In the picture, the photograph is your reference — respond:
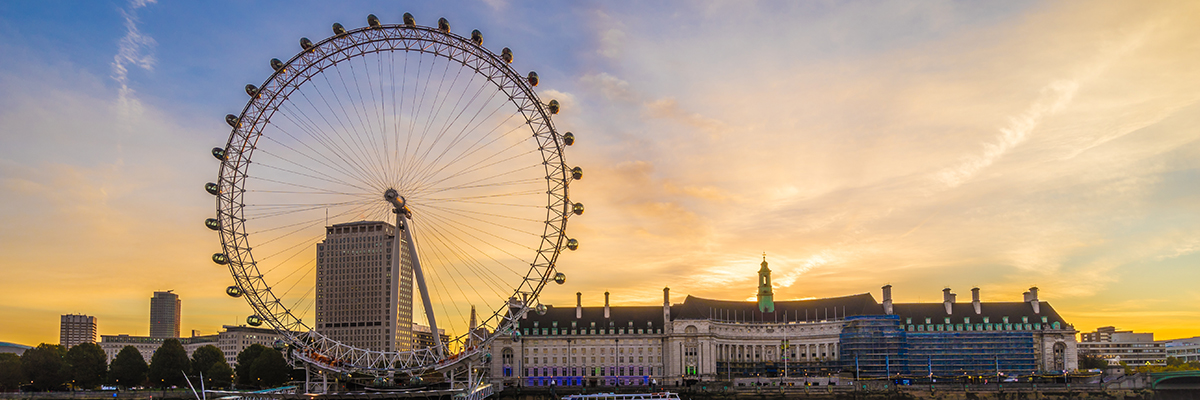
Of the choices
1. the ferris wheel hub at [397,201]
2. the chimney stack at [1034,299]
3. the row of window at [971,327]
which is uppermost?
the ferris wheel hub at [397,201]

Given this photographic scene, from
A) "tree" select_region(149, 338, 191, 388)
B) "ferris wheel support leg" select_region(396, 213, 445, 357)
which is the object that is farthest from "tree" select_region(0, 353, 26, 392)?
"ferris wheel support leg" select_region(396, 213, 445, 357)

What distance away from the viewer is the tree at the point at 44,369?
10931 cm

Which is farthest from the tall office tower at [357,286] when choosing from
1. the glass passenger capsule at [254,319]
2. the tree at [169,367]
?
the glass passenger capsule at [254,319]

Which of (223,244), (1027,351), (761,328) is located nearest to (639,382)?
(761,328)

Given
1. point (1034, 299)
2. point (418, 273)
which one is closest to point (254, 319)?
point (418, 273)

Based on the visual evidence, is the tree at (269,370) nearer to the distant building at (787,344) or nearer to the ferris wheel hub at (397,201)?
the distant building at (787,344)

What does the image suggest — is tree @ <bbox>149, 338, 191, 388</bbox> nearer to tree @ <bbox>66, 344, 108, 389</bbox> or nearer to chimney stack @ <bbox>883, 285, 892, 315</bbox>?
tree @ <bbox>66, 344, 108, 389</bbox>

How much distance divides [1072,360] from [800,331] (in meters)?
39.4

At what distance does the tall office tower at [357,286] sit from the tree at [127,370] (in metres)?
76.0

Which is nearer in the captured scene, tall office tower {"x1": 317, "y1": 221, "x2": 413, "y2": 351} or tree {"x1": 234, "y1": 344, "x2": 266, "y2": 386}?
tree {"x1": 234, "y1": 344, "x2": 266, "y2": 386}

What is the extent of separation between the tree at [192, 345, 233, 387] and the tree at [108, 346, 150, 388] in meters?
6.96

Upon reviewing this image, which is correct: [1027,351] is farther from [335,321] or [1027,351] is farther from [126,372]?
[335,321]

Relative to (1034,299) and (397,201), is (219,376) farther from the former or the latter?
(1034,299)

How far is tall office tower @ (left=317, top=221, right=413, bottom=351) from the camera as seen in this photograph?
635ft
